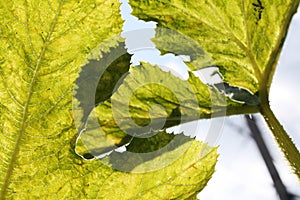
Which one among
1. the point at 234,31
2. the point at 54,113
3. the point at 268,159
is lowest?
the point at 268,159

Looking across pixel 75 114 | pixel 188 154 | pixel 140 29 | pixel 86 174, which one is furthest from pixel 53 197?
pixel 140 29

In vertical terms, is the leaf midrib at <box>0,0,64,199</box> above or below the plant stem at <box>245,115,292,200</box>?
above

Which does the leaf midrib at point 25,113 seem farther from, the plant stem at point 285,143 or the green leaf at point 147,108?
the plant stem at point 285,143

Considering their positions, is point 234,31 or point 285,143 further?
point 234,31

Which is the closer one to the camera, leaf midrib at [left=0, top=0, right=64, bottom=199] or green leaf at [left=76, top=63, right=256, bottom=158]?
leaf midrib at [left=0, top=0, right=64, bottom=199]

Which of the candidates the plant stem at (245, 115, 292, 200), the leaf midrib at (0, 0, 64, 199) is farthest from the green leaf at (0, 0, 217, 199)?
the plant stem at (245, 115, 292, 200)

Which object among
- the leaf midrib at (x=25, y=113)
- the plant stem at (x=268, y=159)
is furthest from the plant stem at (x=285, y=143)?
the leaf midrib at (x=25, y=113)

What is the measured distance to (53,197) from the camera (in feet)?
3.92

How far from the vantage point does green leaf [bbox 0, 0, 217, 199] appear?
43.2 inches

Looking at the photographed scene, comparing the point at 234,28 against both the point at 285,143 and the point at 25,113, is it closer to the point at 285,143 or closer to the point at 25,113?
the point at 285,143

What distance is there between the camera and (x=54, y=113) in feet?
3.71

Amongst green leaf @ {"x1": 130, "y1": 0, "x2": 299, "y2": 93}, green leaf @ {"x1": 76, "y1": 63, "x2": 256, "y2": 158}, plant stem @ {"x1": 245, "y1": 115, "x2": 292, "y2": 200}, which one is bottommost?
plant stem @ {"x1": 245, "y1": 115, "x2": 292, "y2": 200}

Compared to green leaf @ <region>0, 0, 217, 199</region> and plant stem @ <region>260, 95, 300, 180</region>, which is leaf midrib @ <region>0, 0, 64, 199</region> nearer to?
green leaf @ <region>0, 0, 217, 199</region>

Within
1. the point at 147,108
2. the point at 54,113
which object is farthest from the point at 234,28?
the point at 54,113
